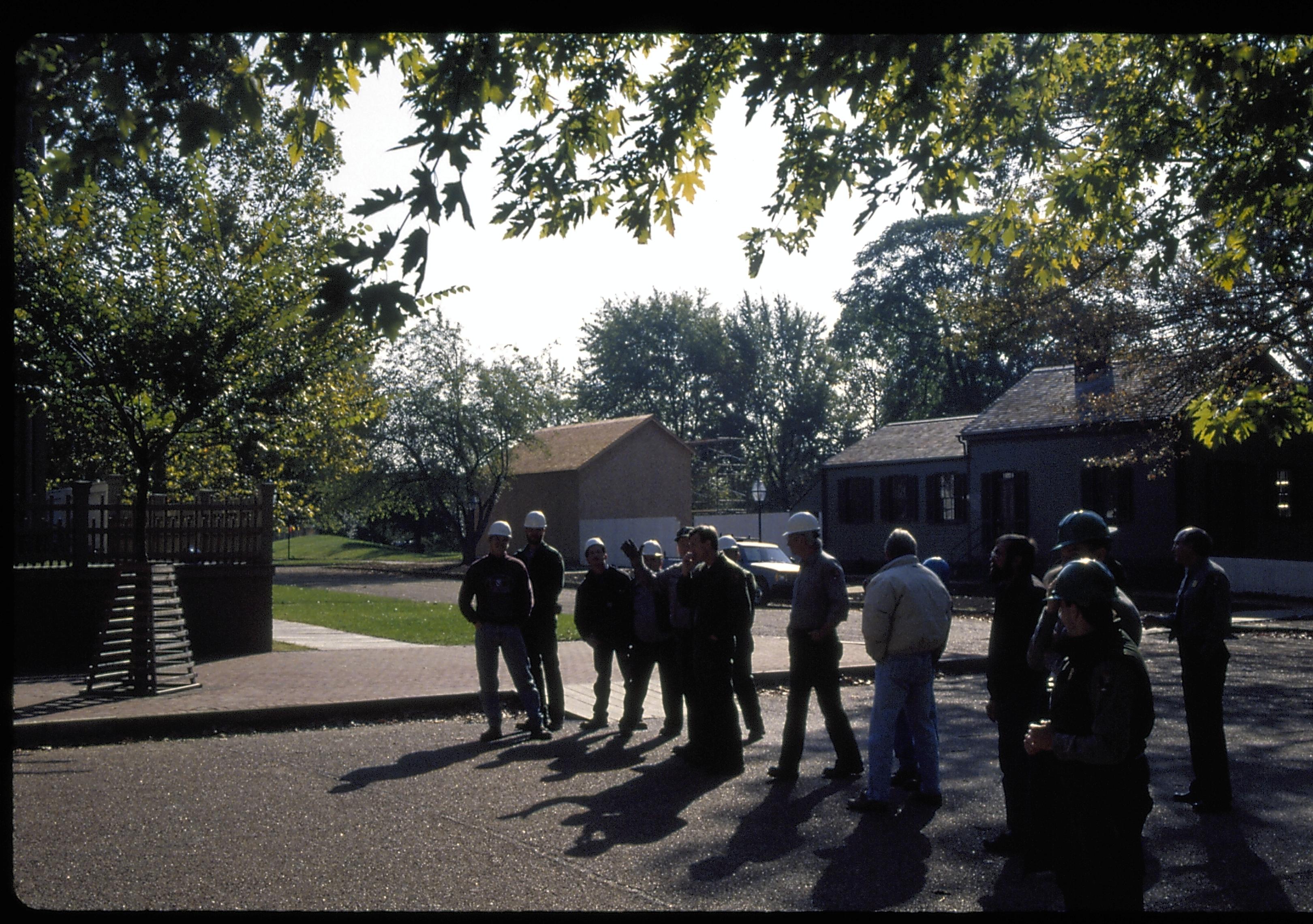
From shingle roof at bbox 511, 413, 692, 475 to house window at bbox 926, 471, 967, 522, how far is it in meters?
16.5

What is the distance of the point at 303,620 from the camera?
859 inches

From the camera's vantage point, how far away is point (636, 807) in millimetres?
7527

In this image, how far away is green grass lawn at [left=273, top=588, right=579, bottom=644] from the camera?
18656 millimetres

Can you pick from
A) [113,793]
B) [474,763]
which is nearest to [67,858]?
[113,793]

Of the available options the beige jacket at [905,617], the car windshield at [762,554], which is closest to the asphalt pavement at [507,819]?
the beige jacket at [905,617]

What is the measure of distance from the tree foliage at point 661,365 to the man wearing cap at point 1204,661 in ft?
236

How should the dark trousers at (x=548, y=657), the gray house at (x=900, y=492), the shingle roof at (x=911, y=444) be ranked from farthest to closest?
the shingle roof at (x=911, y=444)
the gray house at (x=900, y=492)
the dark trousers at (x=548, y=657)

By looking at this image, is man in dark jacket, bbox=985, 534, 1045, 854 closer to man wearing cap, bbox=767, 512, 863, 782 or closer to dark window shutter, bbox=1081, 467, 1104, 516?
man wearing cap, bbox=767, 512, 863, 782

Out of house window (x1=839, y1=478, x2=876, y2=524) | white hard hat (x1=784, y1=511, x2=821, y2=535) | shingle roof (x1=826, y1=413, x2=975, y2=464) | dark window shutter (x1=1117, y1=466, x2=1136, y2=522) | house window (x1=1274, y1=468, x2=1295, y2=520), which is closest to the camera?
white hard hat (x1=784, y1=511, x2=821, y2=535)

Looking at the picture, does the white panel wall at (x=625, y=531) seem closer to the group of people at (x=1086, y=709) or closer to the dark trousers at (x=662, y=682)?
the dark trousers at (x=662, y=682)

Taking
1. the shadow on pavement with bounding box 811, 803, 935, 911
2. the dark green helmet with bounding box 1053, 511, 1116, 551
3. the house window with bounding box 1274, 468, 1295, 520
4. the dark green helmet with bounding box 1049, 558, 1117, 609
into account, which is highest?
the house window with bounding box 1274, 468, 1295, 520

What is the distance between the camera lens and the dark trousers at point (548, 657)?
1089 cm

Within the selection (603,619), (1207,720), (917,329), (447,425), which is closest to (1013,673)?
(1207,720)

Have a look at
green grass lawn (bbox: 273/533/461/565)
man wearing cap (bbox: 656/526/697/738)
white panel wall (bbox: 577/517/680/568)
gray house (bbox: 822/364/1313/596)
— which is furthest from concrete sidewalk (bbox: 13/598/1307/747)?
green grass lawn (bbox: 273/533/461/565)
